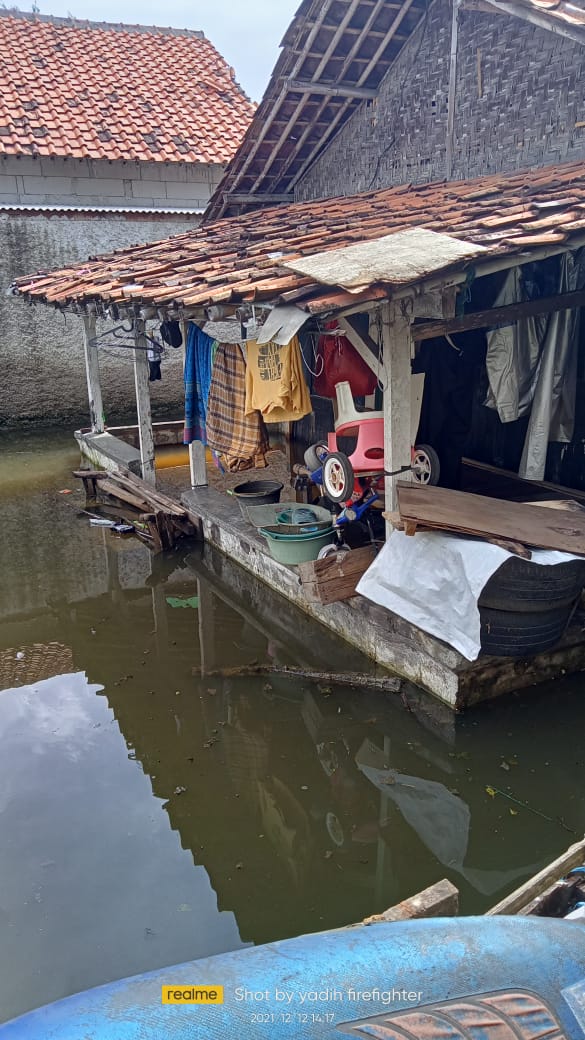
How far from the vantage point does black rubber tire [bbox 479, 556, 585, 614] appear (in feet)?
16.6

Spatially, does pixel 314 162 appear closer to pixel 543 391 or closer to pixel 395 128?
pixel 395 128

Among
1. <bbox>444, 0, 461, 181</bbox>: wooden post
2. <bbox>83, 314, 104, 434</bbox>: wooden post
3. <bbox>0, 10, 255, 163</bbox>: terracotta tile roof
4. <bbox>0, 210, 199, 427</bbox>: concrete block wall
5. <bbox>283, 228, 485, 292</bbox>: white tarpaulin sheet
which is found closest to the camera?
<bbox>283, 228, 485, 292</bbox>: white tarpaulin sheet

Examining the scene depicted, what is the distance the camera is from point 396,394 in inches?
234

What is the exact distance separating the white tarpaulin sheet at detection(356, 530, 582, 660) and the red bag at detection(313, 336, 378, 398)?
6.19 feet

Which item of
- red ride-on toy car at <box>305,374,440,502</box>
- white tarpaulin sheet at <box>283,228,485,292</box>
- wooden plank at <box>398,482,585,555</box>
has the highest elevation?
white tarpaulin sheet at <box>283,228,485,292</box>

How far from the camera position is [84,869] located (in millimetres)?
4371

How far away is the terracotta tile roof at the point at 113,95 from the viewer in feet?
48.1

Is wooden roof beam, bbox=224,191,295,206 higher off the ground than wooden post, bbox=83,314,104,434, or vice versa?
wooden roof beam, bbox=224,191,295,206

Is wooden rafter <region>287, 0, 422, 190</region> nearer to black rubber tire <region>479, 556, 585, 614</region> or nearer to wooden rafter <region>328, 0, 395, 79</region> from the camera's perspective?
wooden rafter <region>328, 0, 395, 79</region>

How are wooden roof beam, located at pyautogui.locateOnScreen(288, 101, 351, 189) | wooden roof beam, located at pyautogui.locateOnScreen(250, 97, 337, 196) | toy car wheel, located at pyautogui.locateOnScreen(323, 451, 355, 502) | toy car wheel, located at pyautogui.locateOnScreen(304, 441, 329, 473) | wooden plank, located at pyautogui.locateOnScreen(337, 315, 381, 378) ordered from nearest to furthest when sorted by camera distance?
1. wooden plank, located at pyautogui.locateOnScreen(337, 315, 381, 378)
2. toy car wheel, located at pyautogui.locateOnScreen(323, 451, 355, 502)
3. toy car wheel, located at pyautogui.locateOnScreen(304, 441, 329, 473)
4. wooden roof beam, located at pyautogui.locateOnScreen(250, 97, 337, 196)
5. wooden roof beam, located at pyautogui.locateOnScreen(288, 101, 351, 189)

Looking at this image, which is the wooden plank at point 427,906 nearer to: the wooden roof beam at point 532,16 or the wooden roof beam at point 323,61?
the wooden roof beam at point 532,16

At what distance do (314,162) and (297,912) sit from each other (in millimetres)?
10405

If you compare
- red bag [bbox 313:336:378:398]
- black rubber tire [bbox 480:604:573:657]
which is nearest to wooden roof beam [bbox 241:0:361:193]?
red bag [bbox 313:336:378:398]

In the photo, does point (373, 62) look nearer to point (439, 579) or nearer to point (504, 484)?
point (504, 484)
